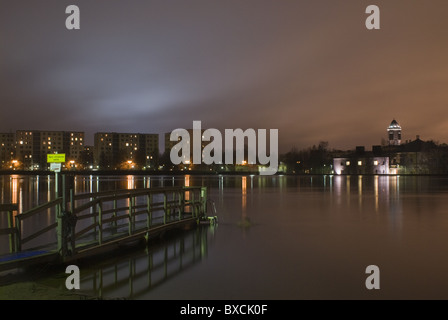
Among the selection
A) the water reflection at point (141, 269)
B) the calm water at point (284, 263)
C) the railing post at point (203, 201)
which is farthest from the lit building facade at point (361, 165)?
the water reflection at point (141, 269)

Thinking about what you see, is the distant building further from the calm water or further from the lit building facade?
the calm water

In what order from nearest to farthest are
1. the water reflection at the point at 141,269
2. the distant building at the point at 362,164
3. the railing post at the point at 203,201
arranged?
the water reflection at the point at 141,269
the railing post at the point at 203,201
the distant building at the point at 362,164

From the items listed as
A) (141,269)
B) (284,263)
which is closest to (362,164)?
(284,263)

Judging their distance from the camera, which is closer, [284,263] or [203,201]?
[284,263]

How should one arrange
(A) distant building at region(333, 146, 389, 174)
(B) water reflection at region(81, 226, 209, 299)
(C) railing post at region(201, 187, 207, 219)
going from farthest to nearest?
(A) distant building at region(333, 146, 389, 174), (C) railing post at region(201, 187, 207, 219), (B) water reflection at region(81, 226, 209, 299)

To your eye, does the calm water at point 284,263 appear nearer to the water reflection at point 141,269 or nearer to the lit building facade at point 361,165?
the water reflection at point 141,269

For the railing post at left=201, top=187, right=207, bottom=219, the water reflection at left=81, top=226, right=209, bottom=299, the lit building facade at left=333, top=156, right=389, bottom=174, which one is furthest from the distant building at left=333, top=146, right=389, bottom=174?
the water reflection at left=81, top=226, right=209, bottom=299

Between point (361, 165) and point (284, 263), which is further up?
point (361, 165)

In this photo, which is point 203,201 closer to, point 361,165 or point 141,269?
point 141,269
